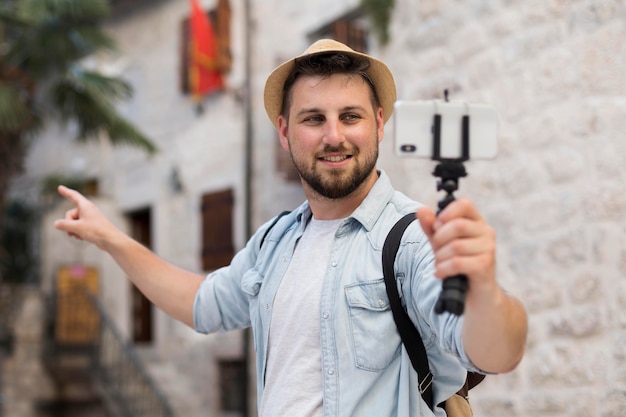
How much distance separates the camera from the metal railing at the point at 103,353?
11.6 meters

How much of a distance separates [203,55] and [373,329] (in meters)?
9.48

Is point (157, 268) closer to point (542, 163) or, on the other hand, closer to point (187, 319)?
point (187, 319)

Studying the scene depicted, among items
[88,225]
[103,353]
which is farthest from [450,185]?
[103,353]

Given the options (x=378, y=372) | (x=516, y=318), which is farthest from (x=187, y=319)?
(x=516, y=318)

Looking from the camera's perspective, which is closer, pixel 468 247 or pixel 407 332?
pixel 468 247

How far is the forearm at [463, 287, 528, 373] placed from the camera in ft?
4.83

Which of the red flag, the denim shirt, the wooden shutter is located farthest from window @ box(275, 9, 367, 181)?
the wooden shutter

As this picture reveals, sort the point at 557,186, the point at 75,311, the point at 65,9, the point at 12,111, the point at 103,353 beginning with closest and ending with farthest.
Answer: the point at 557,186, the point at 12,111, the point at 65,9, the point at 103,353, the point at 75,311

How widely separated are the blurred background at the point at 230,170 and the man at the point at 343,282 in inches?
36.7

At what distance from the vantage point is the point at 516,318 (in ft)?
4.97

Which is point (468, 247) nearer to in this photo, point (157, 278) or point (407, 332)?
point (407, 332)

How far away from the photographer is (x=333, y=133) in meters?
1.98

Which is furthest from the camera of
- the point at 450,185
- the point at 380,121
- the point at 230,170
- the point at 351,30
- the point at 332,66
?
the point at 230,170

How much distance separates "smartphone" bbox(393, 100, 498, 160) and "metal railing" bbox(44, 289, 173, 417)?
1036cm
